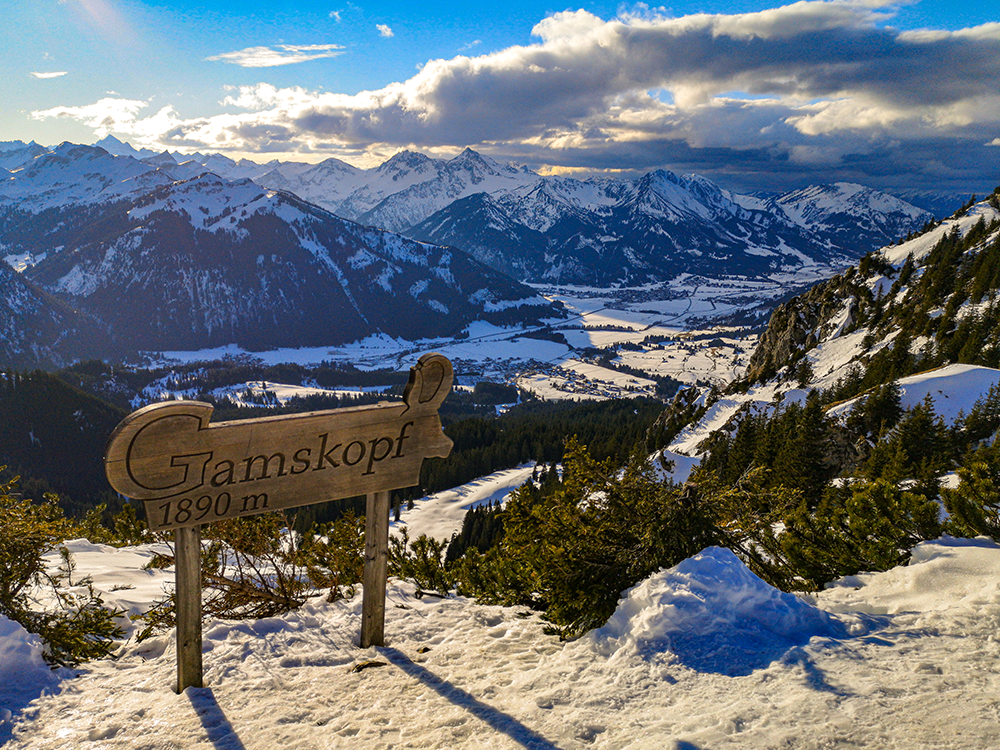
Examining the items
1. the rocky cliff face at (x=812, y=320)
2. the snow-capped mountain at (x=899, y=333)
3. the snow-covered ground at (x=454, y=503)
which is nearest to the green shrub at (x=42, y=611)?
the snow-capped mountain at (x=899, y=333)

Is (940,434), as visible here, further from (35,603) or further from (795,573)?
(35,603)

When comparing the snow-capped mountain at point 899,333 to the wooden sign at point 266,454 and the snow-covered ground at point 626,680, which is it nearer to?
the snow-covered ground at point 626,680

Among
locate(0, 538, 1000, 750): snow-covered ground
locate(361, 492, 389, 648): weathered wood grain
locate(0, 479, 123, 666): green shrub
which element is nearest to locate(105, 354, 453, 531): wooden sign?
locate(361, 492, 389, 648): weathered wood grain

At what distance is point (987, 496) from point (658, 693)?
776 centimetres

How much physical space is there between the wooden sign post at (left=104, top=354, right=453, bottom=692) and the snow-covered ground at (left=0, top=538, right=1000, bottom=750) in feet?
3.14

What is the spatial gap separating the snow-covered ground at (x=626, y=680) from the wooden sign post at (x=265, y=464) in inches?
37.6

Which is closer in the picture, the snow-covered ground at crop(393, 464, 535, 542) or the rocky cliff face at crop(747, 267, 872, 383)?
the rocky cliff face at crop(747, 267, 872, 383)

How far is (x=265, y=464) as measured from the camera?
7246 millimetres

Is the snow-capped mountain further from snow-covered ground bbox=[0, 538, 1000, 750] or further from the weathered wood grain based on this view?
the weathered wood grain

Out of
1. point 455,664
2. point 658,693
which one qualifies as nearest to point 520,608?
point 455,664

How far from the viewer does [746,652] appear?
21.2ft

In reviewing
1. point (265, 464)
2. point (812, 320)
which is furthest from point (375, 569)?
point (812, 320)

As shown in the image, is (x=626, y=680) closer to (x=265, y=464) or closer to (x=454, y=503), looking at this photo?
A: (x=265, y=464)

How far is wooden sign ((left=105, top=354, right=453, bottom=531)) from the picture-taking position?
6.53m
